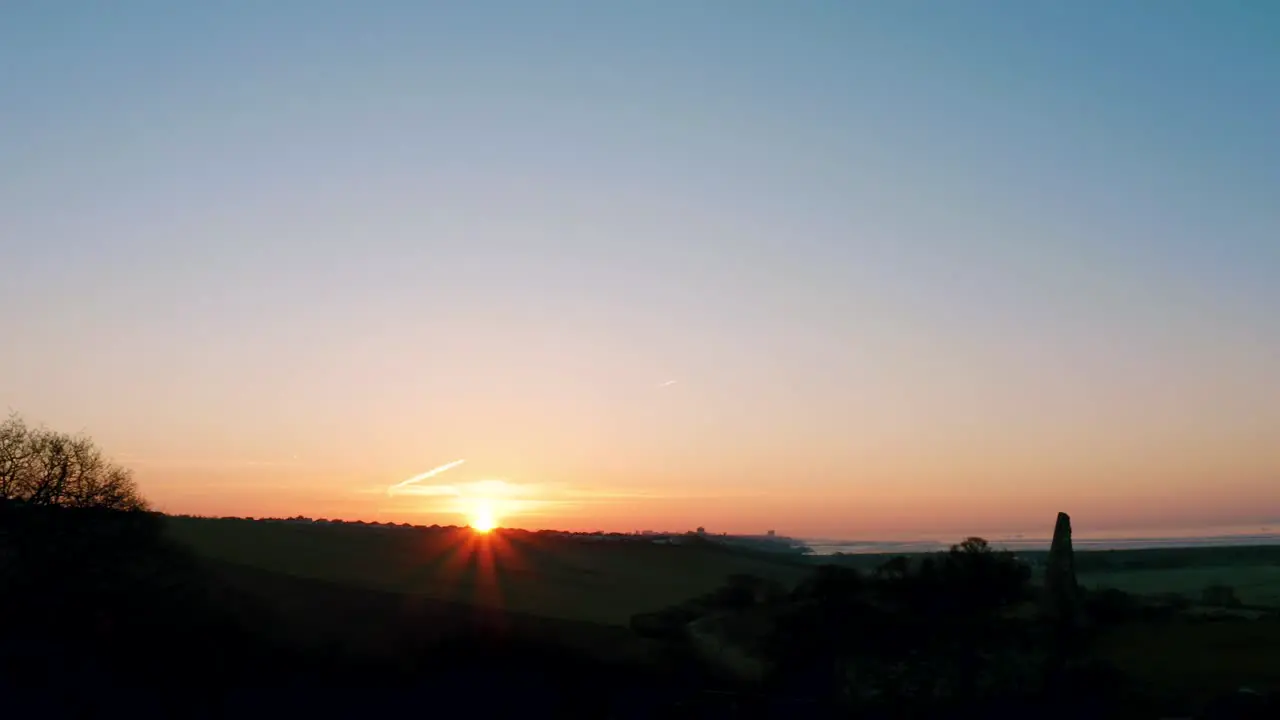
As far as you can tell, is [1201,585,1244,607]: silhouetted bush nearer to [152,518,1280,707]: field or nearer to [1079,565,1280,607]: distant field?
[152,518,1280,707]: field

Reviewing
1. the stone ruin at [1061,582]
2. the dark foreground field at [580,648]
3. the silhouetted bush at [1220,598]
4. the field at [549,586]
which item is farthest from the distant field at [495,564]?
the silhouetted bush at [1220,598]

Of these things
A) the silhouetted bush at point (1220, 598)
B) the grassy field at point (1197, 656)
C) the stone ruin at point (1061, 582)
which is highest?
the stone ruin at point (1061, 582)

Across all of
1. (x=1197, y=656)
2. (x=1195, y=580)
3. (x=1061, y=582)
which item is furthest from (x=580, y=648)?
(x=1195, y=580)

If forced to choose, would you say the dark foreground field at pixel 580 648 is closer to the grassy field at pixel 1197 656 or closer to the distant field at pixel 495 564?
the grassy field at pixel 1197 656

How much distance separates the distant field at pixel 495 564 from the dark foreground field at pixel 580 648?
13611 mm

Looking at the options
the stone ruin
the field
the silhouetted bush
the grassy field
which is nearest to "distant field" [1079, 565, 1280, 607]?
the field

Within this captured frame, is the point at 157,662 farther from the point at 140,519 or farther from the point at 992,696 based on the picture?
the point at 992,696

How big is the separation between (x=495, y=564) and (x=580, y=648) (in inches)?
1473

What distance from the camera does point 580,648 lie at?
2988 centimetres

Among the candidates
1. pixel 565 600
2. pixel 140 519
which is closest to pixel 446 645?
pixel 140 519

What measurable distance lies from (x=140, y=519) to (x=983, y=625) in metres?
21.3

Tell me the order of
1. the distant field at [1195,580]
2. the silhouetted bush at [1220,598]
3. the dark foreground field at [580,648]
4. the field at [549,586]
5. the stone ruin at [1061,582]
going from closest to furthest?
1. the dark foreground field at [580,648]
2. the stone ruin at [1061,582]
3. the field at [549,586]
4. the silhouetted bush at [1220,598]
5. the distant field at [1195,580]

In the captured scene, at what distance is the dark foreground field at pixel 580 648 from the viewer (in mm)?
22047

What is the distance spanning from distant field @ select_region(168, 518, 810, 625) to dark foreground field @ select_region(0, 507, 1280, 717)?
13611 mm
